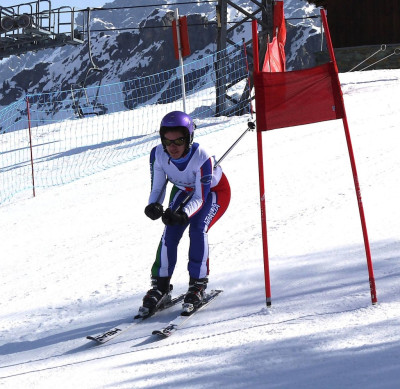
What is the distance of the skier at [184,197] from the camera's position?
4312mm

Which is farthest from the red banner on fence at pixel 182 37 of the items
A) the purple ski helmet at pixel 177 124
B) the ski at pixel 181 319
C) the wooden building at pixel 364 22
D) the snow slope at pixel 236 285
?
the wooden building at pixel 364 22

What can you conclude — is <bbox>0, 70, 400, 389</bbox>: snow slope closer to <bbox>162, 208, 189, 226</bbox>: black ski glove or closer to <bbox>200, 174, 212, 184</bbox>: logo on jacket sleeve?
<bbox>162, 208, 189, 226</bbox>: black ski glove

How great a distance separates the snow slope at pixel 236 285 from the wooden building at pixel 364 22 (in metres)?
12.8

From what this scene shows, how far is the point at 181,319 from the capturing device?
13.7 ft

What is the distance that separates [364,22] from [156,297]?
1960cm

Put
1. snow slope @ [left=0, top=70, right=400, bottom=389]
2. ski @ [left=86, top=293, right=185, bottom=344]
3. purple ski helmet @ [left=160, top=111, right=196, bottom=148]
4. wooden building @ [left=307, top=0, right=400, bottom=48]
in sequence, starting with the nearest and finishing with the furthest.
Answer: snow slope @ [left=0, top=70, right=400, bottom=389] < ski @ [left=86, top=293, right=185, bottom=344] < purple ski helmet @ [left=160, top=111, right=196, bottom=148] < wooden building @ [left=307, top=0, right=400, bottom=48]

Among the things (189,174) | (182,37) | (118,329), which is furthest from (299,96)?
(182,37)

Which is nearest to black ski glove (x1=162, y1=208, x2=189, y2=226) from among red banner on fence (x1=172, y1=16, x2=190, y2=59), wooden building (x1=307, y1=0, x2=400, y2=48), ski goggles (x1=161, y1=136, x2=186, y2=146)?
ski goggles (x1=161, y1=136, x2=186, y2=146)

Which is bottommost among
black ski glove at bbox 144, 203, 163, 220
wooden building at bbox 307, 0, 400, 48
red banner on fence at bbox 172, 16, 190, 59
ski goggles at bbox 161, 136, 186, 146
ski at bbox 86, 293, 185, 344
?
ski at bbox 86, 293, 185, 344

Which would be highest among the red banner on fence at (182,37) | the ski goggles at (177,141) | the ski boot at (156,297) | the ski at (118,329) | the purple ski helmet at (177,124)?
the red banner on fence at (182,37)

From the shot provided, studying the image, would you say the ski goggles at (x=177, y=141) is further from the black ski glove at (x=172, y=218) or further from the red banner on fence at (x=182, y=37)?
the red banner on fence at (x=182, y=37)

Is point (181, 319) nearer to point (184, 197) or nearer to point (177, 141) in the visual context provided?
point (184, 197)

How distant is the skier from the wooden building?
18.7 meters

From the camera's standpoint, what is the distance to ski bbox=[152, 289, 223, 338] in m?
3.91
